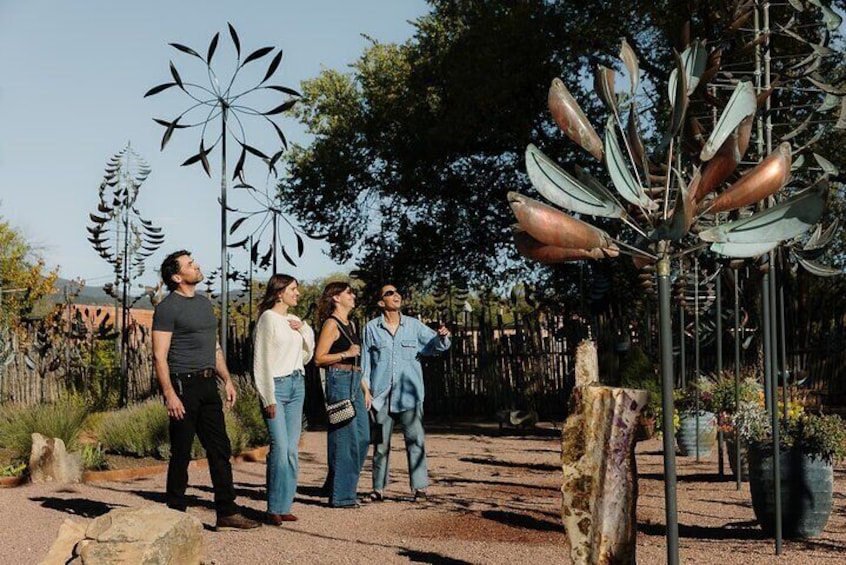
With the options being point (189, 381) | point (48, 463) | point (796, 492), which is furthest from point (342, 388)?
point (48, 463)

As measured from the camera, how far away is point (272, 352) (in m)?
7.89

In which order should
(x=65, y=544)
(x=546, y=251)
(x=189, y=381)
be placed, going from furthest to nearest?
(x=189, y=381) → (x=65, y=544) → (x=546, y=251)

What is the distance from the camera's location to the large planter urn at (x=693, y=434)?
1181cm

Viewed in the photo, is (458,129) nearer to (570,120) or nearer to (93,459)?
(93,459)

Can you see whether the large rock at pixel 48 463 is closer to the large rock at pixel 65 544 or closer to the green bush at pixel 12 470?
the green bush at pixel 12 470

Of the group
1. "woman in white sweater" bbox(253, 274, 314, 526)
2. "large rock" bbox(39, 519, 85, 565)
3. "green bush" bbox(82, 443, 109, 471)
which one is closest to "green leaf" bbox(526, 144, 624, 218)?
"large rock" bbox(39, 519, 85, 565)

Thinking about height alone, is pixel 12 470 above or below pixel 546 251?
below

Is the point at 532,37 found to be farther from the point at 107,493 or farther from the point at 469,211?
the point at 107,493

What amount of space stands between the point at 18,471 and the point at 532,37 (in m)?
12.1

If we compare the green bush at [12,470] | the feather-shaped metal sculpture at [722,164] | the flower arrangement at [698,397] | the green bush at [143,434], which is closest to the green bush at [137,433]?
the green bush at [143,434]

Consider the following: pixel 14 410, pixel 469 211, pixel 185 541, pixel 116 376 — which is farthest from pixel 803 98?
pixel 185 541

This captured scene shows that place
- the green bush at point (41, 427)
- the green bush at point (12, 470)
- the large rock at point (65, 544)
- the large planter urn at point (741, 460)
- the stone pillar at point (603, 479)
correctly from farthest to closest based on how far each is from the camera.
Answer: the green bush at point (41, 427) → the green bush at point (12, 470) → the large planter urn at point (741, 460) → the large rock at point (65, 544) → the stone pillar at point (603, 479)

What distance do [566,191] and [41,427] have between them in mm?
8866

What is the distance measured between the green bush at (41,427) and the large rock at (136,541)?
226 inches
